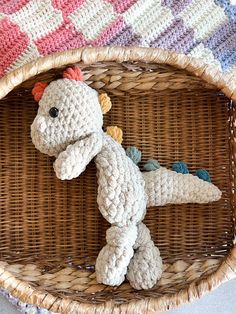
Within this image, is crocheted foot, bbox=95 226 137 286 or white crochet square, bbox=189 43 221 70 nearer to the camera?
crocheted foot, bbox=95 226 137 286

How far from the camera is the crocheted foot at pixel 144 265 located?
988 millimetres

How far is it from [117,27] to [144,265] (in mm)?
463

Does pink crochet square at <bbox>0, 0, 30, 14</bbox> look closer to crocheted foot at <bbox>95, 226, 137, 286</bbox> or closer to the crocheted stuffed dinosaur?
the crocheted stuffed dinosaur

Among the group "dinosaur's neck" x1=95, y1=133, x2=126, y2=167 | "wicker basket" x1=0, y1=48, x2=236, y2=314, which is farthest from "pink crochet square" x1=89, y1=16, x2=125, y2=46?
"dinosaur's neck" x1=95, y1=133, x2=126, y2=167

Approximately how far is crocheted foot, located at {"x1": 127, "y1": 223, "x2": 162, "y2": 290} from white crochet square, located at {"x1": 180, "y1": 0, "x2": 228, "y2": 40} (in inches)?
16.6

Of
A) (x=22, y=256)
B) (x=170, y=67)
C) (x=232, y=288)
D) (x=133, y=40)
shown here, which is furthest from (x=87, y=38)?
(x=232, y=288)

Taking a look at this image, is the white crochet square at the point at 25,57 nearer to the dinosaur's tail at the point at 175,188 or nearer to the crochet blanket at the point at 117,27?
the crochet blanket at the point at 117,27

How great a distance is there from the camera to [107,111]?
3.55 ft

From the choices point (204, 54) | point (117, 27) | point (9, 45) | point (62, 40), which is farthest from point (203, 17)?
point (9, 45)

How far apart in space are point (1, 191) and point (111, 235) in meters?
0.23

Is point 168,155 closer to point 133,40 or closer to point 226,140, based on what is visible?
Result: point 226,140

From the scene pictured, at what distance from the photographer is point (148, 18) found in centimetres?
115

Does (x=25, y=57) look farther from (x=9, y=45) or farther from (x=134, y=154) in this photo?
(x=134, y=154)

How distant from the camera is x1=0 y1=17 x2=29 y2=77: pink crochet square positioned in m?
1.10
